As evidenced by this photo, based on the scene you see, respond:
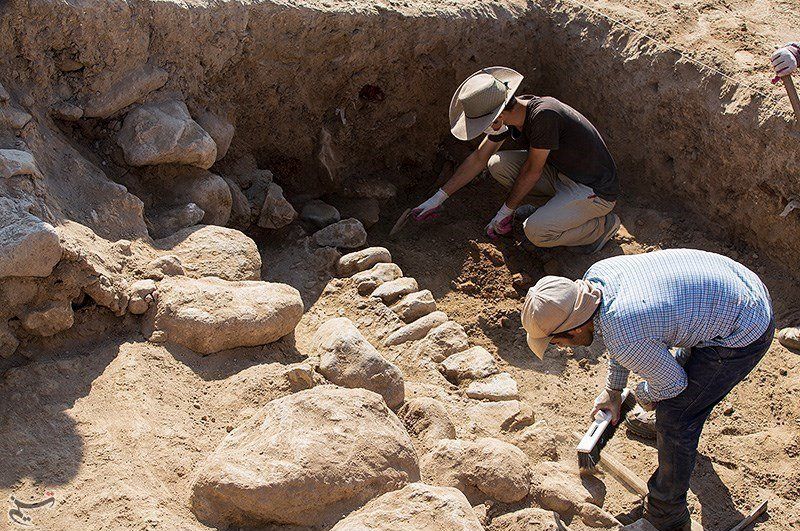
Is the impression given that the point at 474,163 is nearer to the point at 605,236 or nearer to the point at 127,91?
the point at 605,236

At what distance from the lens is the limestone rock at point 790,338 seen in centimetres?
480

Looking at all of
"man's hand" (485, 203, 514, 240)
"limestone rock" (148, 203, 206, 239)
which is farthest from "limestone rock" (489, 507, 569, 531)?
"man's hand" (485, 203, 514, 240)

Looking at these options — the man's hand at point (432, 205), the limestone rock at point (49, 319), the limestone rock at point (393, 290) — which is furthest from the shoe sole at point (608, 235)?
the limestone rock at point (49, 319)

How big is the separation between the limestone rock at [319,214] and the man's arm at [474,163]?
2.69 feet

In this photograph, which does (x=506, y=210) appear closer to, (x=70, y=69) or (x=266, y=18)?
(x=266, y=18)

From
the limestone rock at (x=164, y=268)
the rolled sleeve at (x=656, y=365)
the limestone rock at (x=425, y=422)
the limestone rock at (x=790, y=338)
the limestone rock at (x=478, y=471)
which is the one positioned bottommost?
the limestone rock at (x=425, y=422)

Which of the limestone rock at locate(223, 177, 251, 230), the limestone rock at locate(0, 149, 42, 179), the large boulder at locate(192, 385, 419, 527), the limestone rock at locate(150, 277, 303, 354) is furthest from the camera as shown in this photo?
the limestone rock at locate(223, 177, 251, 230)

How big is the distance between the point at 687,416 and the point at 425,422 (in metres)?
1.17

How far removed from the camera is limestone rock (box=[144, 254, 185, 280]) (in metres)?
3.98

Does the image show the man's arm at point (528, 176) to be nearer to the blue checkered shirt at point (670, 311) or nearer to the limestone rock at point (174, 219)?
the blue checkered shirt at point (670, 311)

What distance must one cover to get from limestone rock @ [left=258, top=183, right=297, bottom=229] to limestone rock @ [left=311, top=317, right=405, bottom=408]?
1.64m

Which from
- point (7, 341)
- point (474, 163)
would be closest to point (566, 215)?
point (474, 163)

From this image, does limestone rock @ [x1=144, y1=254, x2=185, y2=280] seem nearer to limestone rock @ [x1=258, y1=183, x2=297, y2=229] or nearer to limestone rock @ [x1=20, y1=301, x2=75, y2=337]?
limestone rock @ [x1=20, y1=301, x2=75, y2=337]

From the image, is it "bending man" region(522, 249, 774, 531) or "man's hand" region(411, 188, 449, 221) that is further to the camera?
"man's hand" region(411, 188, 449, 221)
